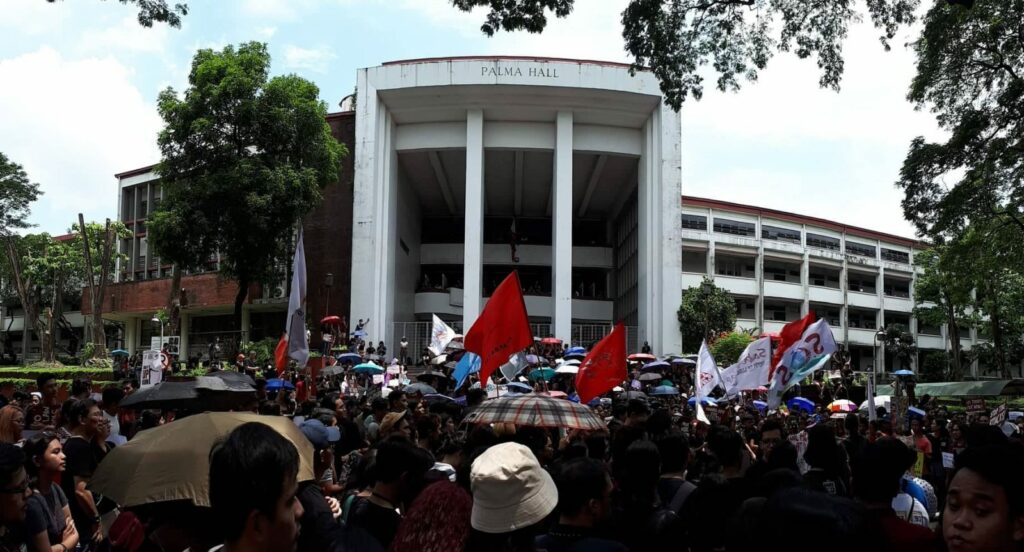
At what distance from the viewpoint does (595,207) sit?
45375 millimetres

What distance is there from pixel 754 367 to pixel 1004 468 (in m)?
9.26

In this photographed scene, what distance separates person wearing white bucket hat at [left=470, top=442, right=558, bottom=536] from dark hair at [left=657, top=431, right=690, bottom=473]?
1.56 m

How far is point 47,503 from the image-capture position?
4.21 metres

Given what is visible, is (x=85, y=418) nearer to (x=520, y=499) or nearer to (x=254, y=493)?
(x=520, y=499)

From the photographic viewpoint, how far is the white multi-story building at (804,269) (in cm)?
4616

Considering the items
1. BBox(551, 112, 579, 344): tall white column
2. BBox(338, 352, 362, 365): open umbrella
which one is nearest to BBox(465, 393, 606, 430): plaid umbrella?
BBox(338, 352, 362, 365): open umbrella

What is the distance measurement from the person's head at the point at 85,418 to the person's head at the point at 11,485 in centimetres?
207

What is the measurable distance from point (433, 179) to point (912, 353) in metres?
31.6

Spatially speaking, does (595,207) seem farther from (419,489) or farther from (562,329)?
(419,489)

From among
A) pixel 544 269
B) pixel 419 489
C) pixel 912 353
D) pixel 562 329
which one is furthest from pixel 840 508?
pixel 912 353

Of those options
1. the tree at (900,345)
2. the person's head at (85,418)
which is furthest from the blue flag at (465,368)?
the tree at (900,345)

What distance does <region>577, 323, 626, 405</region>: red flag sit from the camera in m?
10.4

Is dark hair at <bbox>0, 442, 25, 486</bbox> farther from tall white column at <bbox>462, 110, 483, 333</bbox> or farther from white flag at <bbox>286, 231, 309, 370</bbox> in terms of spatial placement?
tall white column at <bbox>462, 110, 483, 333</bbox>

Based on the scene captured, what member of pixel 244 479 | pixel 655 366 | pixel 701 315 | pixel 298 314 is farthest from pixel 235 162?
pixel 244 479
